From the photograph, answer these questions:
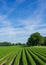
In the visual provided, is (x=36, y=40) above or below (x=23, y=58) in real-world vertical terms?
above

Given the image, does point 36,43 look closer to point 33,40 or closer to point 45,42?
point 33,40

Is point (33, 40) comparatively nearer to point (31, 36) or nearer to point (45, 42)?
point (31, 36)

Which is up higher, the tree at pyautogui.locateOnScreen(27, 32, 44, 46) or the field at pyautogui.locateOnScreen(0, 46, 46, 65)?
the tree at pyautogui.locateOnScreen(27, 32, 44, 46)

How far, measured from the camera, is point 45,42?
5940 inches

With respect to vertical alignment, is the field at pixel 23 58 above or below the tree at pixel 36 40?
below

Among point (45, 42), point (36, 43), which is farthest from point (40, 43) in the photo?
point (45, 42)

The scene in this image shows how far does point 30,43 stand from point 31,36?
5853mm

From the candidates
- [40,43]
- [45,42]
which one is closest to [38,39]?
[40,43]

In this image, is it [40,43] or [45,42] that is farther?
[45,42]

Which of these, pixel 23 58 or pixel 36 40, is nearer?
pixel 23 58

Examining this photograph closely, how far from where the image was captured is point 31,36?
14388 cm

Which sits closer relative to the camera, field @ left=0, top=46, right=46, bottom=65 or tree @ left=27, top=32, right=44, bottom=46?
field @ left=0, top=46, right=46, bottom=65

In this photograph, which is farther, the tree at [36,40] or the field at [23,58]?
the tree at [36,40]

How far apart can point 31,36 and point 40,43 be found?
1111 centimetres
